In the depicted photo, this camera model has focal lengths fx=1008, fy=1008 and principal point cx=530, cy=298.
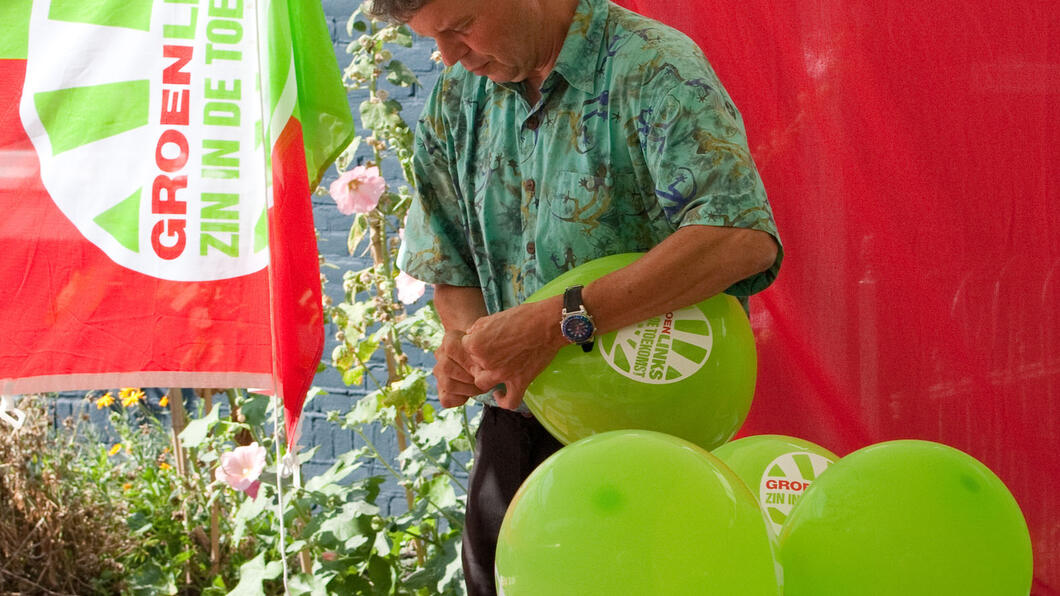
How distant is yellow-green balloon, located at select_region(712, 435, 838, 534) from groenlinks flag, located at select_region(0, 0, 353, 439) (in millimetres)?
1019

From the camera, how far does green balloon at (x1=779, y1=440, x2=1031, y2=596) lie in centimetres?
107

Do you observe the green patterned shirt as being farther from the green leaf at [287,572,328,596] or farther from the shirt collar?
the green leaf at [287,572,328,596]

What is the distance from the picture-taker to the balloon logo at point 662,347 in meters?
1.23

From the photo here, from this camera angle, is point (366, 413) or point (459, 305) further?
point (366, 413)

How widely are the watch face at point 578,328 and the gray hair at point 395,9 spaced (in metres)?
0.46

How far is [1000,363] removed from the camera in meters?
1.76

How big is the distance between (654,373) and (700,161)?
0.26 meters

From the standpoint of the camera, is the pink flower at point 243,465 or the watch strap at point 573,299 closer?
the watch strap at point 573,299

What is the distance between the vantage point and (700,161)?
122 centimetres

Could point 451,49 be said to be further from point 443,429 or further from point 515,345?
point 443,429

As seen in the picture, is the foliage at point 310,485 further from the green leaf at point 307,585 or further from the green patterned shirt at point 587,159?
the green patterned shirt at point 587,159

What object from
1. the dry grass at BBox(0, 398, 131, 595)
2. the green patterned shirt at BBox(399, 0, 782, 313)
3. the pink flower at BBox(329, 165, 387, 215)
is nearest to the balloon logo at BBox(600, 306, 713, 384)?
the green patterned shirt at BBox(399, 0, 782, 313)

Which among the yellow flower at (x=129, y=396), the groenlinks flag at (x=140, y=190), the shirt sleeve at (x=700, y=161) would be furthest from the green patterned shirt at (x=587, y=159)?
the yellow flower at (x=129, y=396)

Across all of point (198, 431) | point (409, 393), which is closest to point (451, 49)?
point (409, 393)
